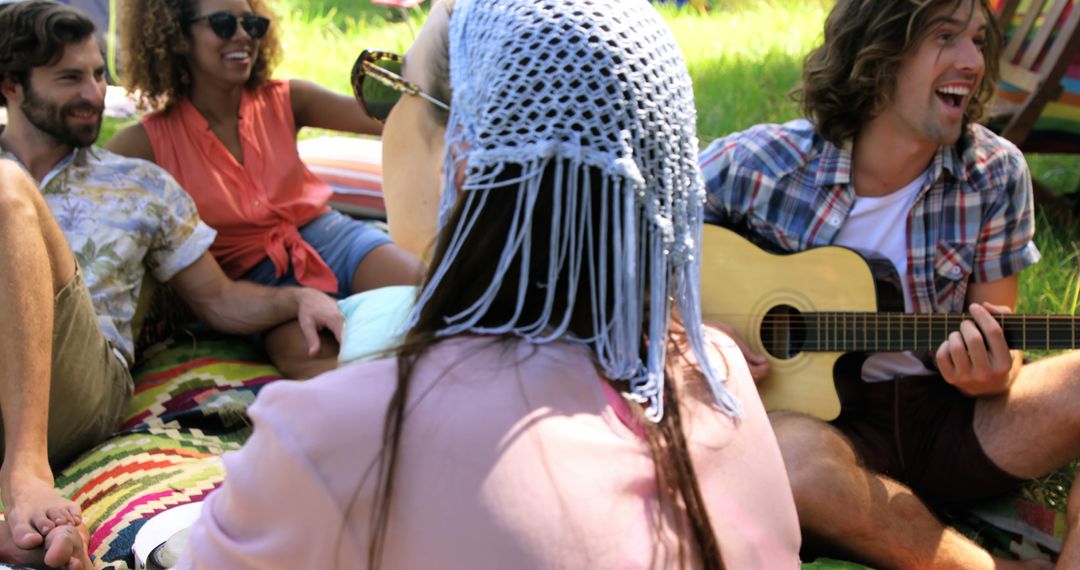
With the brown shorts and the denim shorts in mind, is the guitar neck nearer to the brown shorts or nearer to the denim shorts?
the brown shorts

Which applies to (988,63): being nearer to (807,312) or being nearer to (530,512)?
(807,312)

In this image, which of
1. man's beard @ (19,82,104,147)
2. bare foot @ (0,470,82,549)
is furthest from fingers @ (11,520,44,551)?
man's beard @ (19,82,104,147)

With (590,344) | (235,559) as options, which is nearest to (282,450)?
(235,559)

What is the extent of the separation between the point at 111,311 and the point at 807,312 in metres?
1.87

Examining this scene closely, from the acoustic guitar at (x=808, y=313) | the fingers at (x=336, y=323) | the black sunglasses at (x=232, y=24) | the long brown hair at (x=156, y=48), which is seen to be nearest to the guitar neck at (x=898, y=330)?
the acoustic guitar at (x=808, y=313)

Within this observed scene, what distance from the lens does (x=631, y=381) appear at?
1416 millimetres

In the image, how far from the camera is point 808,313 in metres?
3.05

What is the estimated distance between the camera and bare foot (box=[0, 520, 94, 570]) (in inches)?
89.9

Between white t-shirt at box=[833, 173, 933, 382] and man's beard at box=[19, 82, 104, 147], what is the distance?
2078 mm

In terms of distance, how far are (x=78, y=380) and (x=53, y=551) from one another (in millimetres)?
661

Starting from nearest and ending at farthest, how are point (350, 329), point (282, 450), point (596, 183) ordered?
1. point (282, 450)
2. point (596, 183)
3. point (350, 329)

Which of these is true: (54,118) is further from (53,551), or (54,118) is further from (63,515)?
(53,551)

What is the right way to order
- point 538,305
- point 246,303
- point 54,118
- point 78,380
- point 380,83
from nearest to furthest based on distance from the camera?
point 538,305 < point 380,83 < point 78,380 < point 54,118 < point 246,303

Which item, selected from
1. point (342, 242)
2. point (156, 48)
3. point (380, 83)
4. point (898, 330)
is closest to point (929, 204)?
point (898, 330)
